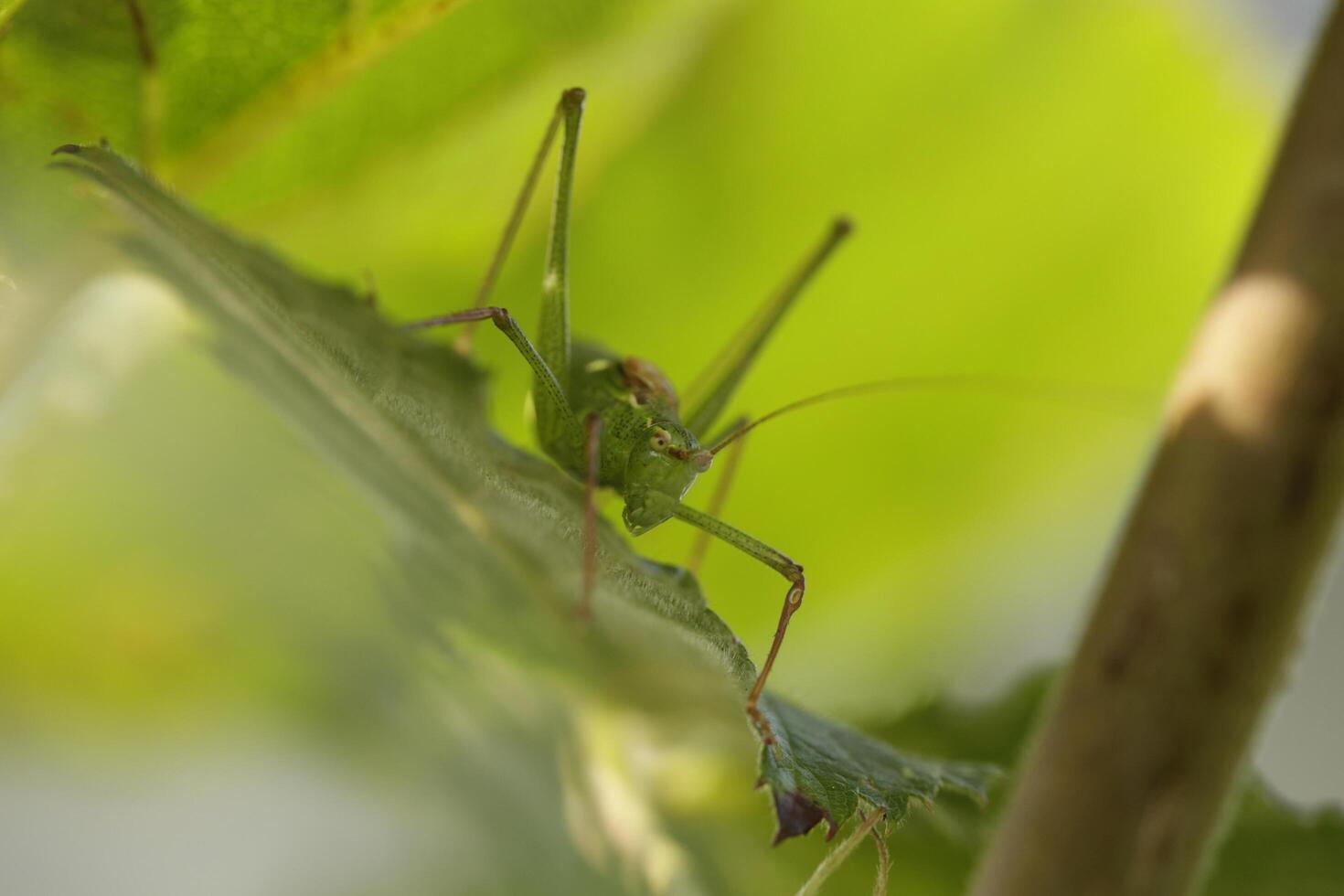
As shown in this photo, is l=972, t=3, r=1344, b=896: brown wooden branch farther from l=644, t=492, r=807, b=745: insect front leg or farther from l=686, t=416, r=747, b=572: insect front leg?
l=686, t=416, r=747, b=572: insect front leg

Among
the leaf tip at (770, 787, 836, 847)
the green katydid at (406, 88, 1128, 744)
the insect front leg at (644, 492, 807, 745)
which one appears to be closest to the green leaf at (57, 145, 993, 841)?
the leaf tip at (770, 787, 836, 847)

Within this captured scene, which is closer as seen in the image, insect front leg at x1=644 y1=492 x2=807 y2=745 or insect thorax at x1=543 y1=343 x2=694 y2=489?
insect front leg at x1=644 y1=492 x2=807 y2=745

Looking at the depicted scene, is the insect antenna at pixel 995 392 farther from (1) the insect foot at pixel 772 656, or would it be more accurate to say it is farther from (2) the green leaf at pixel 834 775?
(2) the green leaf at pixel 834 775

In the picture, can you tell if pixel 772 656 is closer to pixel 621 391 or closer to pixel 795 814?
pixel 795 814

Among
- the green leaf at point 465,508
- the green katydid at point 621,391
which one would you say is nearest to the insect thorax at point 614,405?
the green katydid at point 621,391

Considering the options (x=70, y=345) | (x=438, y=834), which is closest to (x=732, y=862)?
(x=438, y=834)

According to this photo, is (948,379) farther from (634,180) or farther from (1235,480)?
(1235,480)
